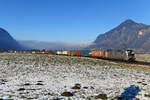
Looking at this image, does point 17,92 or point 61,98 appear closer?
point 61,98

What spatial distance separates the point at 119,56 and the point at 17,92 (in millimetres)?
57627

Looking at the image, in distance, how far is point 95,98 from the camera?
52.2 feet

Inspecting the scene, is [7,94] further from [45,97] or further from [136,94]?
[136,94]

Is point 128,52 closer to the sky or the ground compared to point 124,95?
closer to the sky

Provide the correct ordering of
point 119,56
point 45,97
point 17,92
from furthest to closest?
point 119,56 < point 17,92 < point 45,97

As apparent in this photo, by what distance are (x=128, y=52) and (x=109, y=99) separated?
5066 cm

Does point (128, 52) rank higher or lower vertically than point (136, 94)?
higher

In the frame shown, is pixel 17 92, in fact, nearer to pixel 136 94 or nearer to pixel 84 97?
pixel 84 97

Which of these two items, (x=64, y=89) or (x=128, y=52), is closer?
(x=64, y=89)

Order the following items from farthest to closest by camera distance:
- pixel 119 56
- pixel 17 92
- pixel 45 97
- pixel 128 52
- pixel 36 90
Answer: pixel 119 56 < pixel 128 52 < pixel 36 90 < pixel 17 92 < pixel 45 97

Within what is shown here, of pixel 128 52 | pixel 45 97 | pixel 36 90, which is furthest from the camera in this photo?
pixel 128 52

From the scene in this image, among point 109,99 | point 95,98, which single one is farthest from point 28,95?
point 109,99

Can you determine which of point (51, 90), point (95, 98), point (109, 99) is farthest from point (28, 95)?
point (109, 99)

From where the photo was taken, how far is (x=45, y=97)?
15211mm
